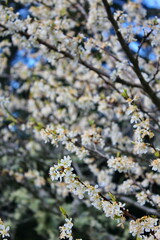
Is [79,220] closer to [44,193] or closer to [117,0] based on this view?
[44,193]

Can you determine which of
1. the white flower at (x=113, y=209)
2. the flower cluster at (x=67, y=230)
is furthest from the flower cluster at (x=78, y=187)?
the flower cluster at (x=67, y=230)

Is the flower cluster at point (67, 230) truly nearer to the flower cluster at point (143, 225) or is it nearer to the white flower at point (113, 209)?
the white flower at point (113, 209)

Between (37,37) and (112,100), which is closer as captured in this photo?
(37,37)

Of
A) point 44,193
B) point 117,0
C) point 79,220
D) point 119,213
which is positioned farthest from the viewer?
point 117,0

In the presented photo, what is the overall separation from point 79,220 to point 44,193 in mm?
1152

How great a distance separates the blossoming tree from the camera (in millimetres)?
1849

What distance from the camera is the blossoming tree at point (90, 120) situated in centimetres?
185

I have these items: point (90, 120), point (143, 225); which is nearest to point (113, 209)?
point (143, 225)

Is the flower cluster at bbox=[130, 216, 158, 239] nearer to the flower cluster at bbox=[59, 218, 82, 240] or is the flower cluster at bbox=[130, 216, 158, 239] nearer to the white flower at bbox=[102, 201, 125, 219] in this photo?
the white flower at bbox=[102, 201, 125, 219]

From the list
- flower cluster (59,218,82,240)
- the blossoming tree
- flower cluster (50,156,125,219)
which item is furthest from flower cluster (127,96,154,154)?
flower cluster (59,218,82,240)

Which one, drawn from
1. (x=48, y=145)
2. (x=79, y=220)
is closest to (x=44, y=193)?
(x=48, y=145)

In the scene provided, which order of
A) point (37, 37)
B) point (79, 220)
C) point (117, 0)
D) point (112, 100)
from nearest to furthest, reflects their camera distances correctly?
1. point (37, 37)
2. point (112, 100)
3. point (79, 220)
4. point (117, 0)

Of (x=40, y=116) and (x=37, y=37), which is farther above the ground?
(x=40, y=116)

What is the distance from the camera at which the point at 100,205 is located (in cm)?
161
